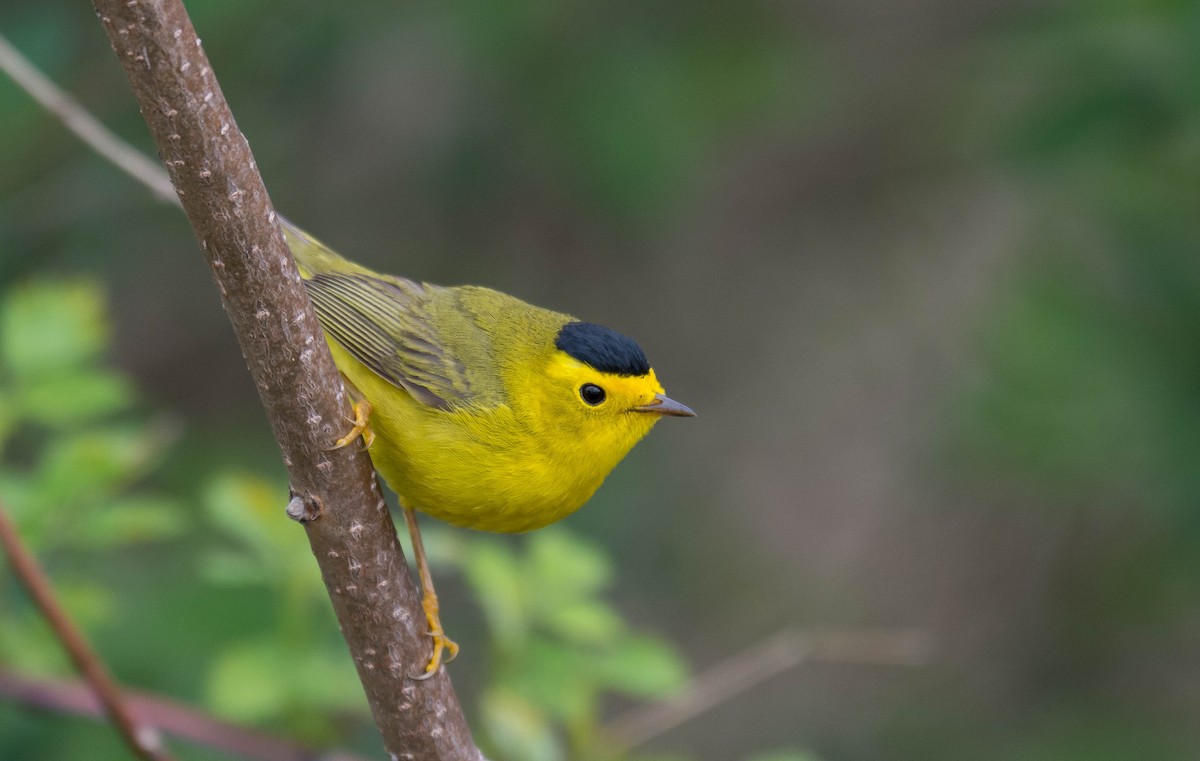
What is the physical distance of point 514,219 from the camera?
719 cm

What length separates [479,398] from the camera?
3365 millimetres

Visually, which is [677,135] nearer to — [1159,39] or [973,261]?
[1159,39]

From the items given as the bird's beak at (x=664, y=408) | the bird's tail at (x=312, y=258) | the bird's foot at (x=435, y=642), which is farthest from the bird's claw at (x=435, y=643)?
the bird's tail at (x=312, y=258)

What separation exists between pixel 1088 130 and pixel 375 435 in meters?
2.90

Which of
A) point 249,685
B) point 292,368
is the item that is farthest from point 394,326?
point 292,368

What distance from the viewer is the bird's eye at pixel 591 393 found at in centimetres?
343

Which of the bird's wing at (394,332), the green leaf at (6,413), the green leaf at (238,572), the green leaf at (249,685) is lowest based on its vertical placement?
the green leaf at (249,685)

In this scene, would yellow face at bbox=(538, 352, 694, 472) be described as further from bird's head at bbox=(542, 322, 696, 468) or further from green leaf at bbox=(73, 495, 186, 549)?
green leaf at bbox=(73, 495, 186, 549)

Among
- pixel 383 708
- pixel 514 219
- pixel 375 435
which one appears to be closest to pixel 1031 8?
pixel 514 219

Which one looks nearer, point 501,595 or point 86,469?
point 86,469

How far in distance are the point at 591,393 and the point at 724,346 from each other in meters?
4.99

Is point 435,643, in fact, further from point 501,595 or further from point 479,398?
point 479,398

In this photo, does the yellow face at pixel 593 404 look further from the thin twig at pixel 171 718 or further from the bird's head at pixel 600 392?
the thin twig at pixel 171 718

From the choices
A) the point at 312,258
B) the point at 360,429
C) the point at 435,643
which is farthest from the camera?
the point at 312,258
